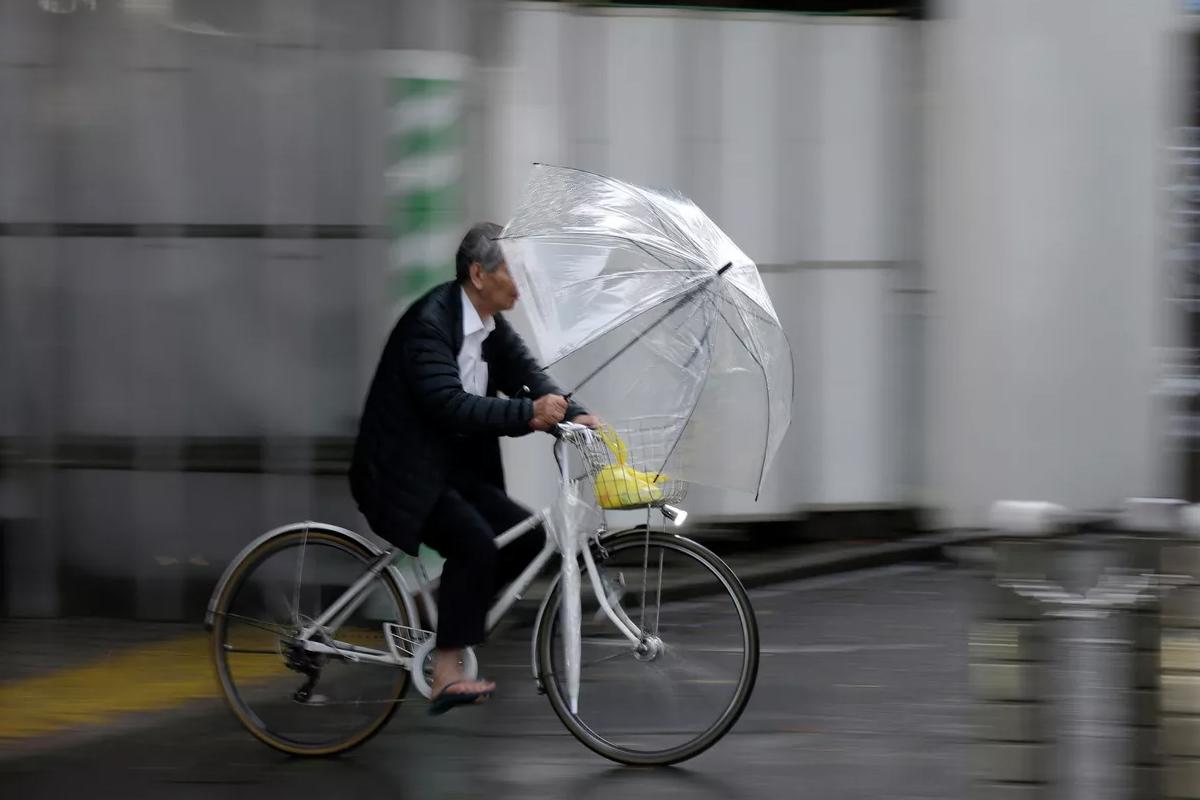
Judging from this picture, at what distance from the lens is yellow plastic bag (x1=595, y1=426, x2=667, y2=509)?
4984 millimetres

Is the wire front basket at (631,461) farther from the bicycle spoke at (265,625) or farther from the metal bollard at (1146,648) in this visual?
the metal bollard at (1146,648)

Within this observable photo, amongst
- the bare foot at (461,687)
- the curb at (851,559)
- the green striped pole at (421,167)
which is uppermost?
the green striped pole at (421,167)

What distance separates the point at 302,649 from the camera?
5441mm

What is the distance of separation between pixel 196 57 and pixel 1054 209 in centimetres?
424

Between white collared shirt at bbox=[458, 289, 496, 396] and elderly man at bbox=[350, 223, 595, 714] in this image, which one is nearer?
elderly man at bbox=[350, 223, 595, 714]

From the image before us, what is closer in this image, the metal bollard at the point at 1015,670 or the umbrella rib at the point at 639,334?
the metal bollard at the point at 1015,670

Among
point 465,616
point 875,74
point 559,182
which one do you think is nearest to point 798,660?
point 465,616

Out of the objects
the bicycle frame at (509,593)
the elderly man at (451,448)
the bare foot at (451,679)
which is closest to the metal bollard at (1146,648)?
the bicycle frame at (509,593)

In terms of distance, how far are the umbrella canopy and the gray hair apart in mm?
115

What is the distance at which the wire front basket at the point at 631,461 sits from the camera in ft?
16.4

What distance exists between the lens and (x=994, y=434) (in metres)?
8.33

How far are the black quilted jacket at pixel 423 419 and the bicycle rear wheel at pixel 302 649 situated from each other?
0.25 meters

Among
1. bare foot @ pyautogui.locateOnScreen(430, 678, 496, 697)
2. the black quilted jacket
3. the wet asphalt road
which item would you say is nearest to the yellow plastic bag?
the black quilted jacket

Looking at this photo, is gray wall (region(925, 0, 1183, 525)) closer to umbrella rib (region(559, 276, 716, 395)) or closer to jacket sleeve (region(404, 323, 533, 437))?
umbrella rib (region(559, 276, 716, 395))
